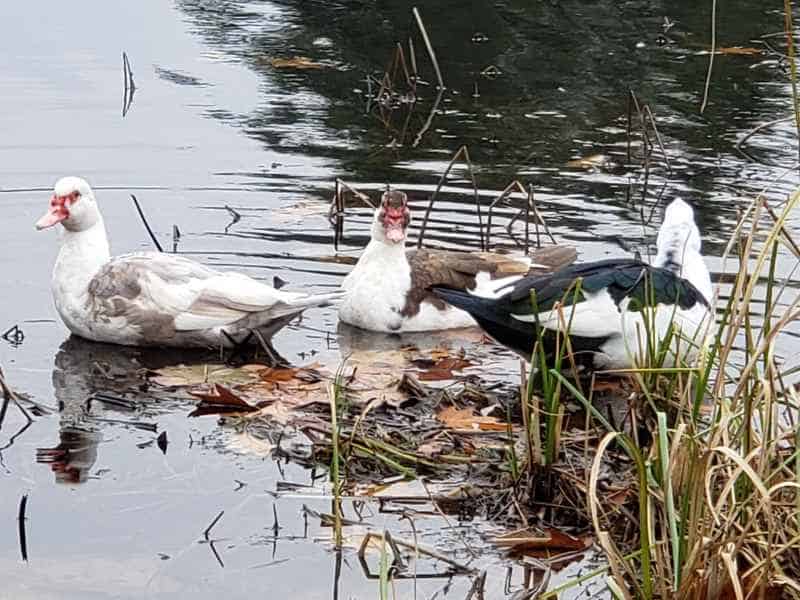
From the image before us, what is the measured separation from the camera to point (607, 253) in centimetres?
994

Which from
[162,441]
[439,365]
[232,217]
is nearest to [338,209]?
[232,217]

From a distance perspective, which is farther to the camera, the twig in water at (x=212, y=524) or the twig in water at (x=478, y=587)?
the twig in water at (x=212, y=524)

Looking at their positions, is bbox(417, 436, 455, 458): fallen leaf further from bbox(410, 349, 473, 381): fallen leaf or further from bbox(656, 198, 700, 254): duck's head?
bbox(656, 198, 700, 254): duck's head

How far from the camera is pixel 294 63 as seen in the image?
594 inches

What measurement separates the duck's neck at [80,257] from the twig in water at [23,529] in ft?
8.03

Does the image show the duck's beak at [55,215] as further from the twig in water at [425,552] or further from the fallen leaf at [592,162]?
the fallen leaf at [592,162]

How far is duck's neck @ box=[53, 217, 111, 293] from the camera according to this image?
859cm

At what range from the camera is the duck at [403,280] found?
8.92 meters

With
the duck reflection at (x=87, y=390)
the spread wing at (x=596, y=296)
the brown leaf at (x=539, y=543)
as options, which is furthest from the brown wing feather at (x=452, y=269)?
the brown leaf at (x=539, y=543)

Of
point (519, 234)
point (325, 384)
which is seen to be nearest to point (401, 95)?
point (519, 234)

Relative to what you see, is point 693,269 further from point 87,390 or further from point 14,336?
point 14,336

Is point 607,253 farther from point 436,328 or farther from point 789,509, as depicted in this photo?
point 789,509

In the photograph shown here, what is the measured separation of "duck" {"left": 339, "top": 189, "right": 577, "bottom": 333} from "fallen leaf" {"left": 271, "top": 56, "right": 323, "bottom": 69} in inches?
241

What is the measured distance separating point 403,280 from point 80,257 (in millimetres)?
1680
